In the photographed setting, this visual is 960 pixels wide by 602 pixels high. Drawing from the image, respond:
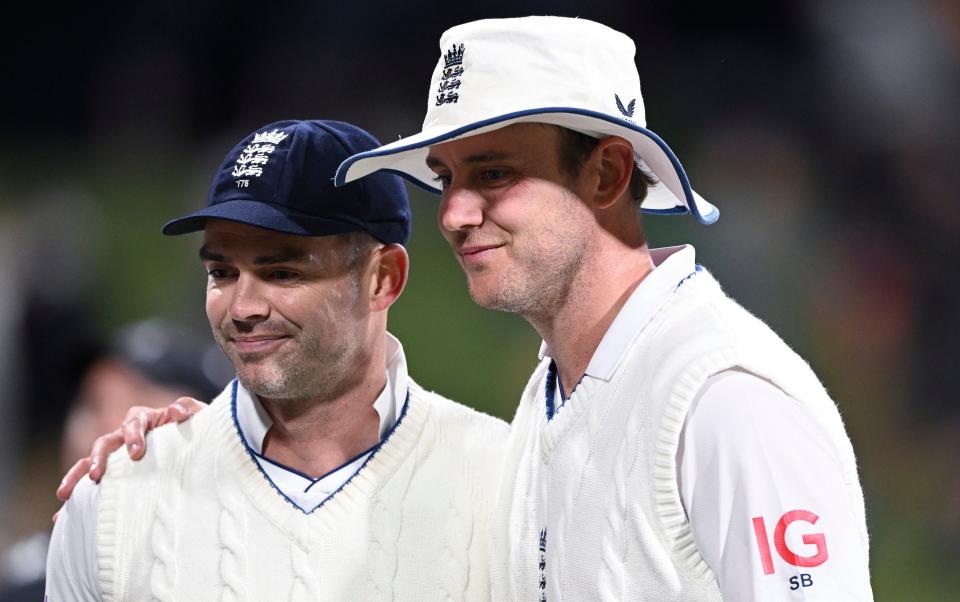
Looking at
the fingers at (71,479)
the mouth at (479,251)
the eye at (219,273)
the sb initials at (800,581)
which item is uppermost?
the mouth at (479,251)

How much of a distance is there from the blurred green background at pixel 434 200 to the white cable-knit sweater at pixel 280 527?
2.31 metres

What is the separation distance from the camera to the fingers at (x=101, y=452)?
2.26 meters

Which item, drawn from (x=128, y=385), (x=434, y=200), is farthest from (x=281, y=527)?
(x=434, y=200)

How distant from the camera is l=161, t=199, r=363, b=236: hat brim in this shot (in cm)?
218

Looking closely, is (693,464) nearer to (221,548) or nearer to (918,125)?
(221,548)

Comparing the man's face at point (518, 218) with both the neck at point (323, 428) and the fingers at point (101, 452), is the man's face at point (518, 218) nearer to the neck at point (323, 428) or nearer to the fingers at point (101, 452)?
the neck at point (323, 428)

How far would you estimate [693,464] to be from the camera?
5.63 feet

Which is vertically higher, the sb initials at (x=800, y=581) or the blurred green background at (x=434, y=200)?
the sb initials at (x=800, y=581)

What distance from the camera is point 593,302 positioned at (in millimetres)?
2051

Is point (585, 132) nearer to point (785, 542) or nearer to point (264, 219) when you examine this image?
point (264, 219)

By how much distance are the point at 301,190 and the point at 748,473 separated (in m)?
1.00

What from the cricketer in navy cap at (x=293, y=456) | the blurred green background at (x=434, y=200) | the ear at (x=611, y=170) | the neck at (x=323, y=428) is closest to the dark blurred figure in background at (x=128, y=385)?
the blurred green background at (x=434, y=200)

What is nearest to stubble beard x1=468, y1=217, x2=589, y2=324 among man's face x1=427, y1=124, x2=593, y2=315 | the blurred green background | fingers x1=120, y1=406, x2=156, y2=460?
man's face x1=427, y1=124, x2=593, y2=315

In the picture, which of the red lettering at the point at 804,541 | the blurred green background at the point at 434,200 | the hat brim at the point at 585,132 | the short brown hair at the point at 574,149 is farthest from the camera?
the blurred green background at the point at 434,200
